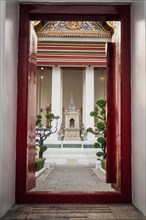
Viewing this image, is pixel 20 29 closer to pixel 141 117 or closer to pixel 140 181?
pixel 141 117

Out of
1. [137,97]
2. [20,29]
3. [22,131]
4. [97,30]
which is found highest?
[97,30]

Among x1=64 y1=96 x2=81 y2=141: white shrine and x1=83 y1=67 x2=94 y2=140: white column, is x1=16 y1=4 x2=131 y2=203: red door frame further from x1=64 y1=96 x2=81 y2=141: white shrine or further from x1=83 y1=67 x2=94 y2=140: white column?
x1=64 y1=96 x2=81 y2=141: white shrine

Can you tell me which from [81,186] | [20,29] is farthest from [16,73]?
[81,186]

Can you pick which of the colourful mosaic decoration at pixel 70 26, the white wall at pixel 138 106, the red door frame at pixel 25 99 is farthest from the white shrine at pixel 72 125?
the white wall at pixel 138 106

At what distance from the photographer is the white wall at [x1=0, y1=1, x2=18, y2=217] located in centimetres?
261

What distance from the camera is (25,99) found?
3348 mm

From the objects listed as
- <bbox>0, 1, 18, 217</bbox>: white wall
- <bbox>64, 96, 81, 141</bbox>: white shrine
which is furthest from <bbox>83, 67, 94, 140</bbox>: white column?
<bbox>0, 1, 18, 217</bbox>: white wall

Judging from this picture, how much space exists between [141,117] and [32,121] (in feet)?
4.64

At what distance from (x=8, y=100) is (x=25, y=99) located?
0.44m

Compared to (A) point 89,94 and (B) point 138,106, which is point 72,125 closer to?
(A) point 89,94

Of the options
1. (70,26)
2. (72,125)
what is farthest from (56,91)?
(70,26)

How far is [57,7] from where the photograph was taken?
3.41 m

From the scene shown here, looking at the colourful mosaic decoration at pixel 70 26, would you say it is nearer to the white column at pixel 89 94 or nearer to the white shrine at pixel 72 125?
the white column at pixel 89 94

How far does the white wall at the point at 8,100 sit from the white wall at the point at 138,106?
1.33 m
